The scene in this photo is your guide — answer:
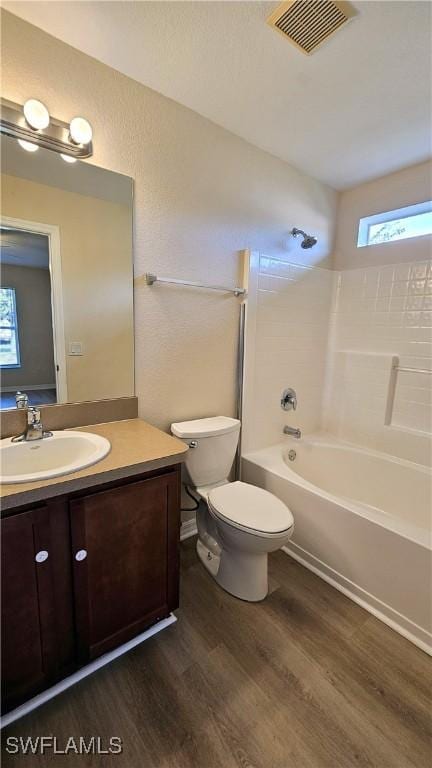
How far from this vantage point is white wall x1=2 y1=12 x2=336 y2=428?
4.19 ft

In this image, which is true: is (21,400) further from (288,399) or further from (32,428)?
(288,399)

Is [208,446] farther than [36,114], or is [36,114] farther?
[208,446]

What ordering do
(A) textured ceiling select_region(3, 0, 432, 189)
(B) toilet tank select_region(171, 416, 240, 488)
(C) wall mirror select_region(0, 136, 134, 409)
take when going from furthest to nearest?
1. (B) toilet tank select_region(171, 416, 240, 488)
2. (C) wall mirror select_region(0, 136, 134, 409)
3. (A) textured ceiling select_region(3, 0, 432, 189)

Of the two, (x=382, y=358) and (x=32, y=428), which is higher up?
(x=382, y=358)

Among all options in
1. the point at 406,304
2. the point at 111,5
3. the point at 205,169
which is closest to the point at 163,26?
the point at 111,5

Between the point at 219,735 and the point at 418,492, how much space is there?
1.66 meters

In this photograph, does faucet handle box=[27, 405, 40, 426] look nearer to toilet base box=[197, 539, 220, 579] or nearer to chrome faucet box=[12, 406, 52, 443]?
chrome faucet box=[12, 406, 52, 443]

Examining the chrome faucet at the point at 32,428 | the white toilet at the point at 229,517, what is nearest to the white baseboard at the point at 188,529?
the white toilet at the point at 229,517

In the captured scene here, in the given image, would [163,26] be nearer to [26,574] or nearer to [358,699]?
[26,574]

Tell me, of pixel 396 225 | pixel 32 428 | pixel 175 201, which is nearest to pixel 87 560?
pixel 32 428

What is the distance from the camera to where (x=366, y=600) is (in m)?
1.56

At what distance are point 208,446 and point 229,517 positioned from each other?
1.31 ft

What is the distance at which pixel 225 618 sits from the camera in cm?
146

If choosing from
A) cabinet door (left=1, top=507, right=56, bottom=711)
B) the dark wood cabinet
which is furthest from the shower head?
cabinet door (left=1, top=507, right=56, bottom=711)
